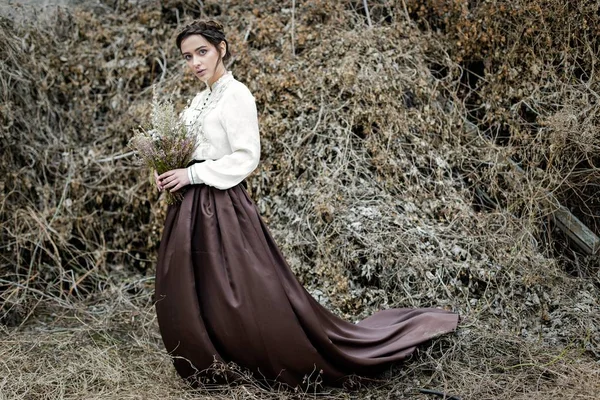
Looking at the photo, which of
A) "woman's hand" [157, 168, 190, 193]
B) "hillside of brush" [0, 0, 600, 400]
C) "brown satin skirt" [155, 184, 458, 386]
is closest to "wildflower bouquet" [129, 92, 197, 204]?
"woman's hand" [157, 168, 190, 193]

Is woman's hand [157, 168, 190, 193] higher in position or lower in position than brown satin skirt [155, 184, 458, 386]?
higher

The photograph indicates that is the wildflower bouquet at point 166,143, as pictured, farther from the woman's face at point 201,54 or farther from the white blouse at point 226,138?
the woman's face at point 201,54

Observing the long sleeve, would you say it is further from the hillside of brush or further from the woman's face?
the hillside of brush

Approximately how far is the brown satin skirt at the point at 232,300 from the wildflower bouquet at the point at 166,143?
0.50ft

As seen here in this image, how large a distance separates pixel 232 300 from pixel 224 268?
0.14m

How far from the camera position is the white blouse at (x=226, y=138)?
2.94 meters

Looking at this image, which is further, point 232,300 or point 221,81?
point 221,81

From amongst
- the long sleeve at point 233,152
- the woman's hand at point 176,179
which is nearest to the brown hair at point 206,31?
the long sleeve at point 233,152

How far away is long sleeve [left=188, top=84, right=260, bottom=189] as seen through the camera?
2934 mm

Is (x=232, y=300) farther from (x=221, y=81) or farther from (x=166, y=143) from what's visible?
(x=221, y=81)

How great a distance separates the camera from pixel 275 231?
4.34 meters

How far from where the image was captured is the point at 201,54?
9.86 feet

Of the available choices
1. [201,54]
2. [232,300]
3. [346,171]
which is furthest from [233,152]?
[346,171]

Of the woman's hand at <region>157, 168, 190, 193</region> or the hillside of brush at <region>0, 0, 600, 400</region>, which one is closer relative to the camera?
the woman's hand at <region>157, 168, 190, 193</region>
